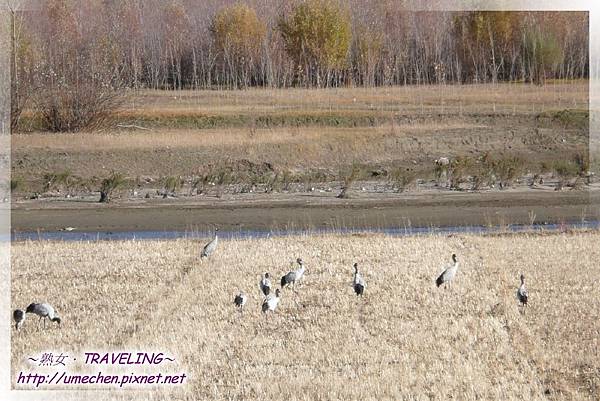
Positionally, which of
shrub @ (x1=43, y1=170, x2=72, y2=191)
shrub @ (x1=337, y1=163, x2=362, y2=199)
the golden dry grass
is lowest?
shrub @ (x1=337, y1=163, x2=362, y2=199)

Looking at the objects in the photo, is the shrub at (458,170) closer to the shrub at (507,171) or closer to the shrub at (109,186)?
the shrub at (507,171)

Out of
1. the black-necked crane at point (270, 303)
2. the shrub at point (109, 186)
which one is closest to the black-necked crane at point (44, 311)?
the black-necked crane at point (270, 303)

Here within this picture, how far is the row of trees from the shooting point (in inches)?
1405

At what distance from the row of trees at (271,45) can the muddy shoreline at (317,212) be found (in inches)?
415

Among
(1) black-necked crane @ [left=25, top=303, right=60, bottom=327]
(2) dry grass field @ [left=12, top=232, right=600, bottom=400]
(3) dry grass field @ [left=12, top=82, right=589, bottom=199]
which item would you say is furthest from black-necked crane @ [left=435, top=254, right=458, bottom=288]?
(3) dry grass field @ [left=12, top=82, right=589, bottom=199]

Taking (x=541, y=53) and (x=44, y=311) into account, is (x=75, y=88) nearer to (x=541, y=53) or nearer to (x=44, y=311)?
(x=541, y=53)

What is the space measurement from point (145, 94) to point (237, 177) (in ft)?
54.7

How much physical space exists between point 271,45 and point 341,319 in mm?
38915

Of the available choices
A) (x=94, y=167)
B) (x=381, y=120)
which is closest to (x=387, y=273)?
(x=94, y=167)

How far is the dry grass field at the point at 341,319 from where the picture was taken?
906 cm

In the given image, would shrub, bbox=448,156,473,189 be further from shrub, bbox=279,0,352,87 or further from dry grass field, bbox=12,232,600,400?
shrub, bbox=279,0,352,87

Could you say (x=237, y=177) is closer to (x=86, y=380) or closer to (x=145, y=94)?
(x=145, y=94)

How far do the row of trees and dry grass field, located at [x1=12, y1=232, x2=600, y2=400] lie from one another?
63.8 ft

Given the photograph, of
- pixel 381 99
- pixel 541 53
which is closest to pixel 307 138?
pixel 381 99
